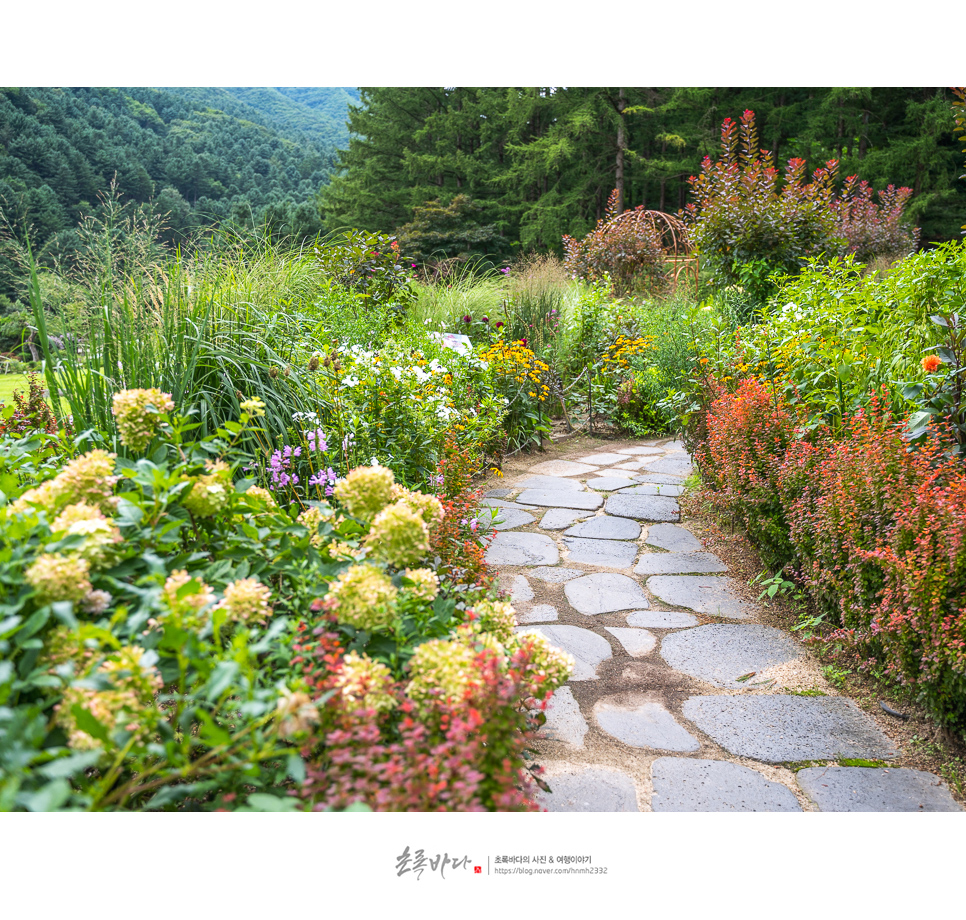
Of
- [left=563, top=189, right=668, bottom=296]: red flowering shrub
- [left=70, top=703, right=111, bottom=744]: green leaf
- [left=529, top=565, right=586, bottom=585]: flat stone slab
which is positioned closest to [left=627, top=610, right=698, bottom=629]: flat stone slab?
[left=529, top=565, right=586, bottom=585]: flat stone slab

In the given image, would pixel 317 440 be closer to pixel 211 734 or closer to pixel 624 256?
pixel 211 734

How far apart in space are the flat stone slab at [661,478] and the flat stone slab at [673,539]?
73 centimetres

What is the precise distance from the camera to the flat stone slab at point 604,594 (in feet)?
7.96

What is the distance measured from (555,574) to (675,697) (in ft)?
3.01

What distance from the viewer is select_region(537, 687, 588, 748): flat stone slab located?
1.66 m

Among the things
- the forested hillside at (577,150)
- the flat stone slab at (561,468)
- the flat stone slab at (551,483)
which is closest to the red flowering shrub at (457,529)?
the flat stone slab at (551,483)

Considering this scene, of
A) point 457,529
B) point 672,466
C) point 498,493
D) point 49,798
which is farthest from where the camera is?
point 672,466

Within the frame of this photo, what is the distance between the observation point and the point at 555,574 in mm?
2711

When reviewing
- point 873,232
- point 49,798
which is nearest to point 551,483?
point 49,798

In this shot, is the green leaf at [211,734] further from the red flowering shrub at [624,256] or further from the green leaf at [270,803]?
the red flowering shrub at [624,256]

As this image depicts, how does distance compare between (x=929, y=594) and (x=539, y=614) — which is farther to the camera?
(x=539, y=614)

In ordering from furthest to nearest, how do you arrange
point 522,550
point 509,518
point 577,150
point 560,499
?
point 577,150, point 560,499, point 509,518, point 522,550

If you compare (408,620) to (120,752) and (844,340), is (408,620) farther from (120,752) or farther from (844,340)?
(844,340)
